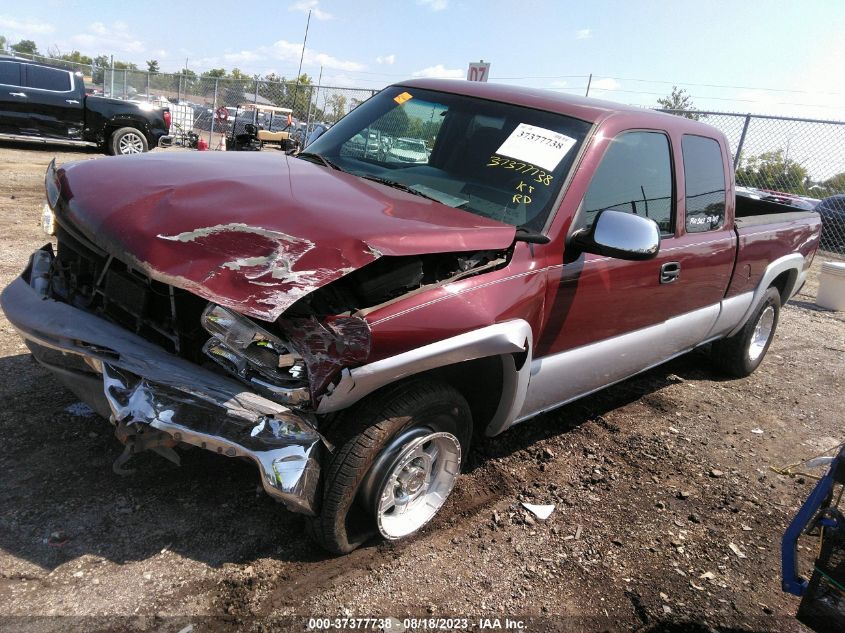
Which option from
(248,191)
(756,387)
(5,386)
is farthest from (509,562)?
(756,387)

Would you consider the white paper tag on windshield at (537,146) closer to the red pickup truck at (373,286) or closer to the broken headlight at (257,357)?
the red pickup truck at (373,286)

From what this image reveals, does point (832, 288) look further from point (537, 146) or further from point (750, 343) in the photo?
point (537, 146)

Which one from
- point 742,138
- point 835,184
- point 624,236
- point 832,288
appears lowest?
point 832,288

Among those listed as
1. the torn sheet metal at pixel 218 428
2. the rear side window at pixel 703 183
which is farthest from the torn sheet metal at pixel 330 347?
the rear side window at pixel 703 183

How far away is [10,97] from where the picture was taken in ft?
42.5

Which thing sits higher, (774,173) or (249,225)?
(774,173)

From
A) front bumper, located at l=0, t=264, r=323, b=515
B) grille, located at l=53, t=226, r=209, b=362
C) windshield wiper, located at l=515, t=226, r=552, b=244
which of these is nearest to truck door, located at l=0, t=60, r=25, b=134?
grille, located at l=53, t=226, r=209, b=362

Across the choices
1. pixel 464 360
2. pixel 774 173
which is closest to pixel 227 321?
pixel 464 360

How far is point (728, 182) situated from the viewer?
4.39m

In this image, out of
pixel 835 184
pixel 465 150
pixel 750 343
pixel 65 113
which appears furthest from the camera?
pixel 65 113

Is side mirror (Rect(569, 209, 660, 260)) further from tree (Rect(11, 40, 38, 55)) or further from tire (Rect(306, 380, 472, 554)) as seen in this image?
tree (Rect(11, 40, 38, 55))

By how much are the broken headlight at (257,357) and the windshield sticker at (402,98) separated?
2.10 metres

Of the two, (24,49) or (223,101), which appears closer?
(223,101)

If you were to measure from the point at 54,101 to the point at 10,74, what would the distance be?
0.89m
